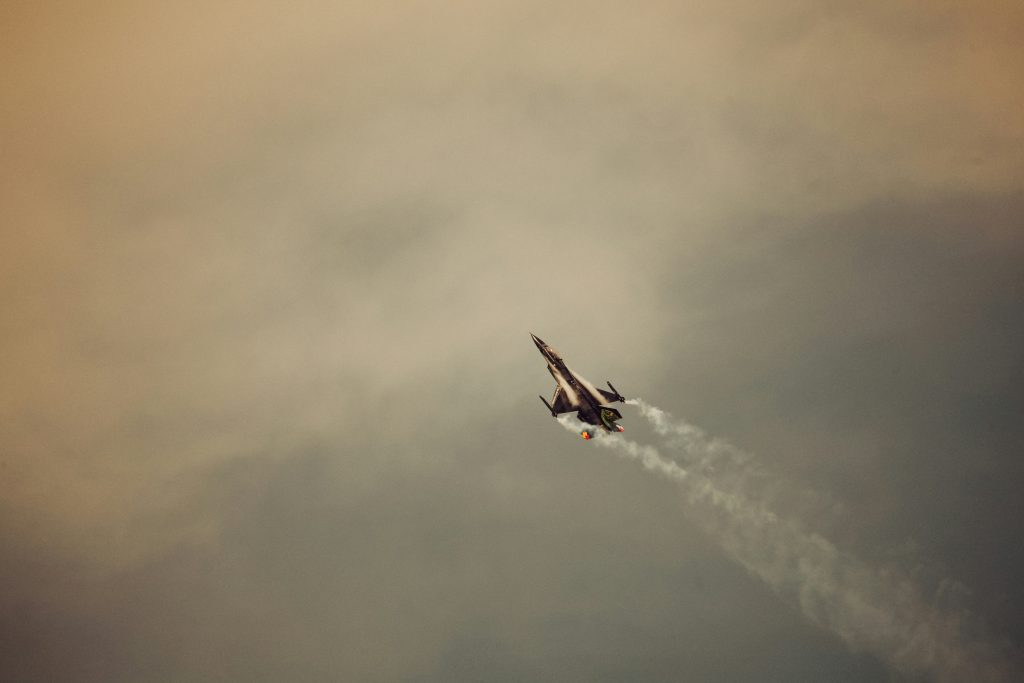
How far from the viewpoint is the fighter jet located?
3910 inches

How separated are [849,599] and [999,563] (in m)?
74.5

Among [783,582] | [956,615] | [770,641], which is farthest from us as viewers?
[770,641]

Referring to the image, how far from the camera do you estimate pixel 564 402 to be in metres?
101

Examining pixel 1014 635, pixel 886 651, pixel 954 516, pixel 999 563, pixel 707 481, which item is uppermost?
pixel 954 516

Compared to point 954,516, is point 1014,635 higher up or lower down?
lower down

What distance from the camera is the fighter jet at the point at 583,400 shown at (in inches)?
3910

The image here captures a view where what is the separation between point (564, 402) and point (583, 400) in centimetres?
269

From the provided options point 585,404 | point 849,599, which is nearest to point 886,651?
point 849,599

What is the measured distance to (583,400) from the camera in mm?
99688

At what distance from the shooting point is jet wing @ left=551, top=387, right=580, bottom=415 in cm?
10031

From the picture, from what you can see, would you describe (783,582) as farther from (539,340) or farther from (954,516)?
(954,516)

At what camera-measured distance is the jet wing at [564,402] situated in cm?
10031

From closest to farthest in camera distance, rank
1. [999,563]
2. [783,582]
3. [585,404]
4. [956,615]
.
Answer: [585,404]
[956,615]
[783,582]
[999,563]

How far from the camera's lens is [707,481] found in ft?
386
